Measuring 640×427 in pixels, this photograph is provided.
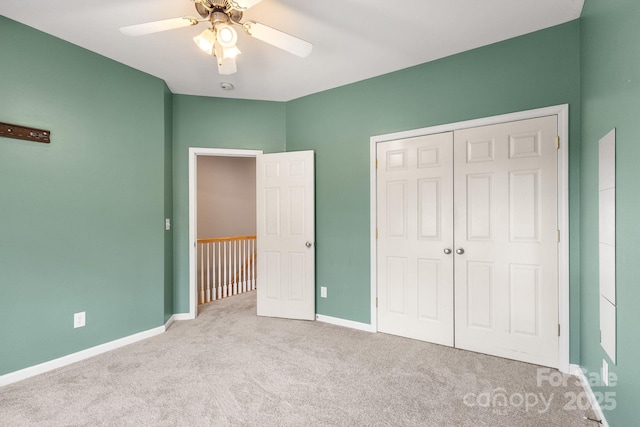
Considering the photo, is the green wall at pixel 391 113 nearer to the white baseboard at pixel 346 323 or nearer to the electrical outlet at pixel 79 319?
the white baseboard at pixel 346 323

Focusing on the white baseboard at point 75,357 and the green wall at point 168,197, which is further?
the green wall at point 168,197

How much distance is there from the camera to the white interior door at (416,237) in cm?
280

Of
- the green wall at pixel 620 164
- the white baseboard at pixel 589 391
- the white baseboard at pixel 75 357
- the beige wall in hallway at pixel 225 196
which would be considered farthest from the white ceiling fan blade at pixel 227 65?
the beige wall in hallway at pixel 225 196

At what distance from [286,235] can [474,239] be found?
199 centimetres

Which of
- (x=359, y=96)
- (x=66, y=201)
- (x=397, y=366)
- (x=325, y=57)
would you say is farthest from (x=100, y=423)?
(x=359, y=96)

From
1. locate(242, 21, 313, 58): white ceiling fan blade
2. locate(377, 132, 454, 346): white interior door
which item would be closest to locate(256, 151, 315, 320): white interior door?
locate(377, 132, 454, 346): white interior door

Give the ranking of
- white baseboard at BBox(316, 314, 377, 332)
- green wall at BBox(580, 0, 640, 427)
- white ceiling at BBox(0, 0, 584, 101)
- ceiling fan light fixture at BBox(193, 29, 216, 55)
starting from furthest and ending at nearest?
white baseboard at BBox(316, 314, 377, 332)
white ceiling at BBox(0, 0, 584, 101)
ceiling fan light fixture at BBox(193, 29, 216, 55)
green wall at BBox(580, 0, 640, 427)

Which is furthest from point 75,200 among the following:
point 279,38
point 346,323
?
point 346,323

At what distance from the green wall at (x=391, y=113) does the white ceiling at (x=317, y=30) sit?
15 cm

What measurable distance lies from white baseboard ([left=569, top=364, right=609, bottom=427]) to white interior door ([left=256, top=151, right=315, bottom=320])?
7.71ft

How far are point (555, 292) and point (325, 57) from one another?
8.94 ft

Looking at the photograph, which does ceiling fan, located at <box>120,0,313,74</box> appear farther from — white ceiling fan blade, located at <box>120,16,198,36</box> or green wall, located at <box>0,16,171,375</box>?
green wall, located at <box>0,16,171,375</box>

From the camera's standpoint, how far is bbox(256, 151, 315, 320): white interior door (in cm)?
354

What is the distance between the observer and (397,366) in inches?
96.3
